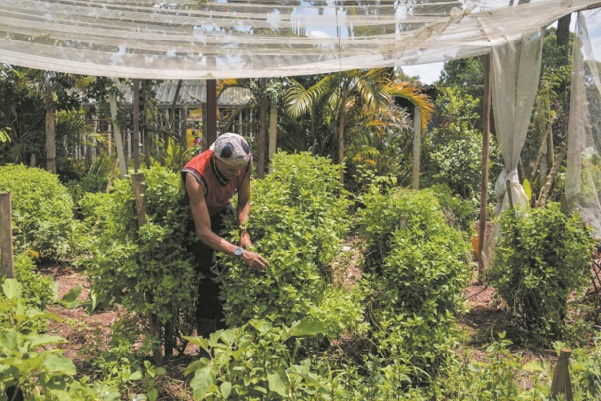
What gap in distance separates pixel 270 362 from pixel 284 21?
2.70m

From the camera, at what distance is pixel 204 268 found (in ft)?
12.6

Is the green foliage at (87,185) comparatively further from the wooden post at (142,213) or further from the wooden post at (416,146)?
the wooden post at (142,213)

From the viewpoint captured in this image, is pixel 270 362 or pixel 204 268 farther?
pixel 204 268

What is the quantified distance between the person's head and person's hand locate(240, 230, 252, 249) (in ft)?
1.34

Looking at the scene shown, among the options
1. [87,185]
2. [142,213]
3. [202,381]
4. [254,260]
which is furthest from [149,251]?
[87,185]

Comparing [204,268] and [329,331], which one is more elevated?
[204,268]

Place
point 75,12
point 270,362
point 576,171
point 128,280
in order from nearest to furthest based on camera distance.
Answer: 1. point 270,362
2. point 128,280
3. point 75,12
4. point 576,171

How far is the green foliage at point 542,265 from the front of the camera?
453 cm

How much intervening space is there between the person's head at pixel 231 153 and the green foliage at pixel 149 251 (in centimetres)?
39

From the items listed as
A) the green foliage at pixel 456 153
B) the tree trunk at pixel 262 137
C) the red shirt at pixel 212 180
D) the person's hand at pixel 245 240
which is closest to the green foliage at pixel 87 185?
the tree trunk at pixel 262 137

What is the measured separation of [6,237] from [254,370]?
1787 mm

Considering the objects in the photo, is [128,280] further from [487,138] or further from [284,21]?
[487,138]

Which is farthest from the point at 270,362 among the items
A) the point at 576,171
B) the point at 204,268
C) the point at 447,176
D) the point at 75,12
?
the point at 447,176

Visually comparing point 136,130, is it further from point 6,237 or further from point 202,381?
point 202,381
